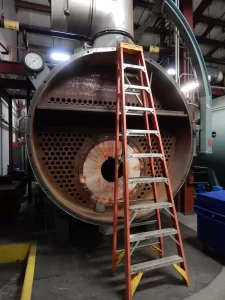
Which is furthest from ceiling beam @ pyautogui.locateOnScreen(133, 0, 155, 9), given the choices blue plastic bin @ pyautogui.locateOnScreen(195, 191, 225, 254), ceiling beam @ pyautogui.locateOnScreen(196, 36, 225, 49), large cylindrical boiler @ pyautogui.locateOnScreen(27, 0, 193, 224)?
blue plastic bin @ pyautogui.locateOnScreen(195, 191, 225, 254)

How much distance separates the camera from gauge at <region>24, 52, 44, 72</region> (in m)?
2.02

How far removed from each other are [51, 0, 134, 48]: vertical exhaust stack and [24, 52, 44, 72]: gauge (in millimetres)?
481

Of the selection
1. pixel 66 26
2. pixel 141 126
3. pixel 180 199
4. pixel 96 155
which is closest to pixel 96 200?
pixel 96 155

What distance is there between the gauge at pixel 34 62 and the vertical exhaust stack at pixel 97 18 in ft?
1.58

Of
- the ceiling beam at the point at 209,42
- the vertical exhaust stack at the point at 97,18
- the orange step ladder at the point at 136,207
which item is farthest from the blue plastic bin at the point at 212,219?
the ceiling beam at the point at 209,42

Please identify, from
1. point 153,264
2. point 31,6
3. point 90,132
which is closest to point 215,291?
point 153,264

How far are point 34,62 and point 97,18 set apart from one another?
79cm

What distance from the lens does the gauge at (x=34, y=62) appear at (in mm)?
2016

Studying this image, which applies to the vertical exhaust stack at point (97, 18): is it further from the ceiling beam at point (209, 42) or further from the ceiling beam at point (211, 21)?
the ceiling beam at point (209, 42)

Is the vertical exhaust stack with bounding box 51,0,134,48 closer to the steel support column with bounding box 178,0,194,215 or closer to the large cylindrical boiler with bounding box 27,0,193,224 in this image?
the large cylindrical boiler with bounding box 27,0,193,224

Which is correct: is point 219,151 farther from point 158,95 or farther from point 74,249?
point 74,249

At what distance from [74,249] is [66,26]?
228cm

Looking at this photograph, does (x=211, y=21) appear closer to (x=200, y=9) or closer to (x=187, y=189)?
(x=200, y=9)

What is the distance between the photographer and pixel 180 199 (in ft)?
12.5
